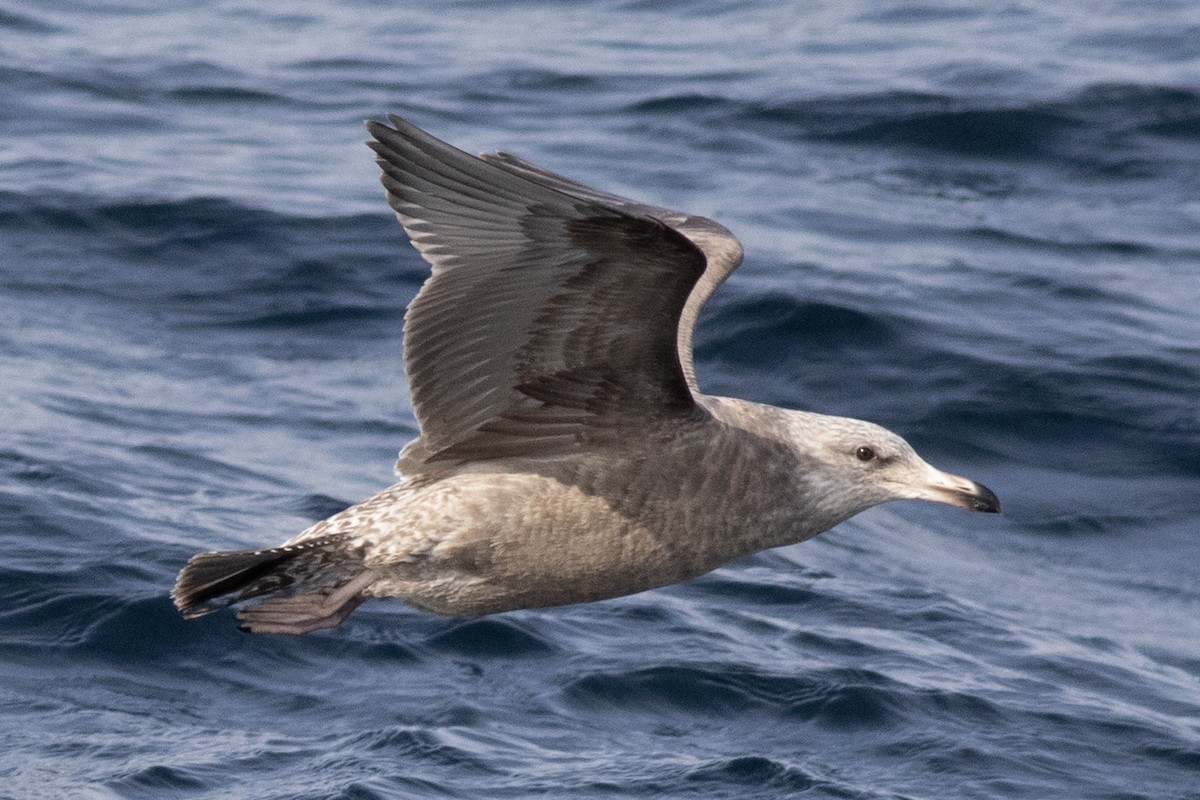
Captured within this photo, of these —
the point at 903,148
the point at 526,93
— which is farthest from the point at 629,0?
the point at 903,148

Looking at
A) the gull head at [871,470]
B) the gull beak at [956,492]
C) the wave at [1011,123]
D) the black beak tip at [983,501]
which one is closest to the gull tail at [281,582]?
the gull head at [871,470]

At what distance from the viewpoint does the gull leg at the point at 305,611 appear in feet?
18.5

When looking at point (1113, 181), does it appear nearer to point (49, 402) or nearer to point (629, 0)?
point (629, 0)

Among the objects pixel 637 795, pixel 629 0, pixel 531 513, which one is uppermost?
pixel 629 0

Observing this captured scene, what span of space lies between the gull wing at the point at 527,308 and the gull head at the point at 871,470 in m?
0.53

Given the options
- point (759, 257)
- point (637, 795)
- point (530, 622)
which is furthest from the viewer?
point (759, 257)

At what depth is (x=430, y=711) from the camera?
7.25 metres

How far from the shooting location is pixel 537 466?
5.79 m

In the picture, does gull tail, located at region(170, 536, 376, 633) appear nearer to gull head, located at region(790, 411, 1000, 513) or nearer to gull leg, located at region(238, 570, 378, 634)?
gull leg, located at region(238, 570, 378, 634)

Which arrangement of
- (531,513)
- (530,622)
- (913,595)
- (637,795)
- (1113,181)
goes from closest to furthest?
(531,513) → (637,795) → (530,622) → (913,595) → (1113,181)

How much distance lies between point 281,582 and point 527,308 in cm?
110

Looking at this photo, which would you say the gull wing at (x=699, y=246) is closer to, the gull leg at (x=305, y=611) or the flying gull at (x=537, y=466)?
the flying gull at (x=537, y=466)

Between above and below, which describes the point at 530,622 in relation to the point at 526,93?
below

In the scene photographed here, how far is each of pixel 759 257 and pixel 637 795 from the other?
5.20m
